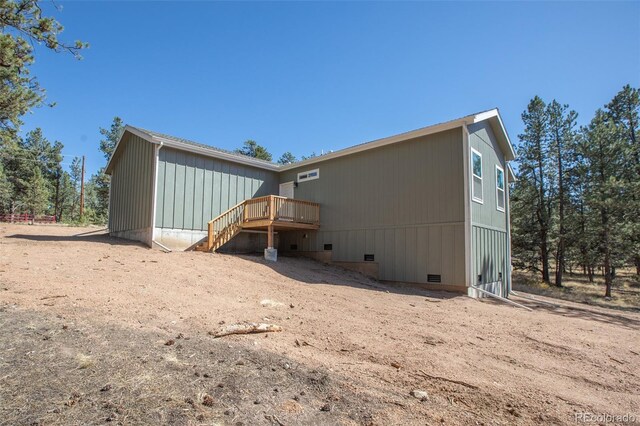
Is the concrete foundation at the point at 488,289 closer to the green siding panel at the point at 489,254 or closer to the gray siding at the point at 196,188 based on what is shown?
the green siding panel at the point at 489,254

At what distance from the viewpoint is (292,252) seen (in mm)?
14938

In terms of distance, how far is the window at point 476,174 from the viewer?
34.9 feet

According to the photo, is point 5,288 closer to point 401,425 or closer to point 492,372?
point 401,425

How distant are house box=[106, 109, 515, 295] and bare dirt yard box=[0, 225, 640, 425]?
3.78 meters

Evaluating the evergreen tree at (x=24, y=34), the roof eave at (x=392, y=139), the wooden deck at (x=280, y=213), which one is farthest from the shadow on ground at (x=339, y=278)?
the evergreen tree at (x=24, y=34)

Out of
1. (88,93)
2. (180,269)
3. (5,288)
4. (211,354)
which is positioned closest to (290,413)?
(211,354)

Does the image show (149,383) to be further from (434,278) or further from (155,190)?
(155,190)

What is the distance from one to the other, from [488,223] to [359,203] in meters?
4.28

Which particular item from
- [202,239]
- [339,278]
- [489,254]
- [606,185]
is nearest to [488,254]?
[489,254]

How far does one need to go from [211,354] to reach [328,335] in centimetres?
170

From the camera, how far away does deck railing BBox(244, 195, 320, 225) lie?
12323 millimetres

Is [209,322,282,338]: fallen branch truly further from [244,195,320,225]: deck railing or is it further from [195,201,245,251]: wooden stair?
[195,201,245,251]: wooden stair

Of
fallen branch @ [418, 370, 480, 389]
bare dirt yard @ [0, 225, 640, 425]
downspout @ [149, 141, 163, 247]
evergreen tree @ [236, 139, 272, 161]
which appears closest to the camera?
bare dirt yard @ [0, 225, 640, 425]

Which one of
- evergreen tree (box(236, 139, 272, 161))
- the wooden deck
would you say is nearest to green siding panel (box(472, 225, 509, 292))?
the wooden deck
